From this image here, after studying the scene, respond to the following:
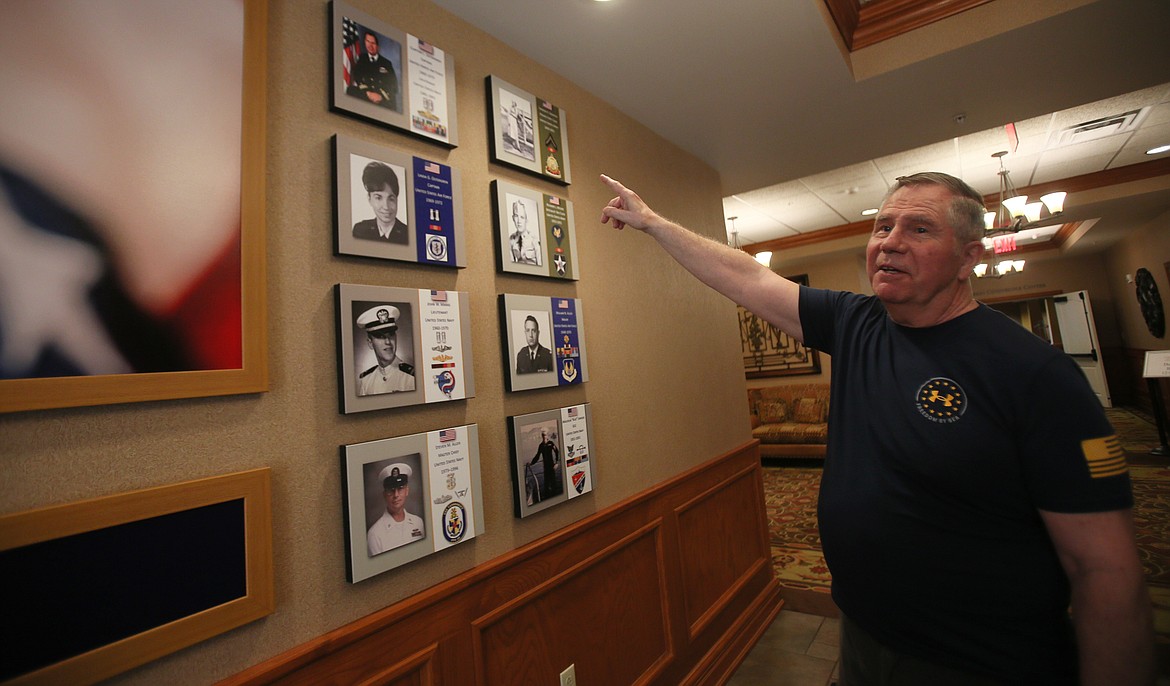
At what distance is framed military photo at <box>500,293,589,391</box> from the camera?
172cm

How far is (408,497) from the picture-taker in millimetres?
1370

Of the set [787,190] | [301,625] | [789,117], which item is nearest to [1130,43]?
[789,117]

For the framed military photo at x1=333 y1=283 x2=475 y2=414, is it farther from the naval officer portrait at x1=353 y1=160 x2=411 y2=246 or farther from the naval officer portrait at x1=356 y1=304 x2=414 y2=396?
the naval officer portrait at x1=353 y1=160 x2=411 y2=246

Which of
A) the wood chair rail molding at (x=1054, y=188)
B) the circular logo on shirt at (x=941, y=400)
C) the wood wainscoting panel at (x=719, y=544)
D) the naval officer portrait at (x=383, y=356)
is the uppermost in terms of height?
the wood chair rail molding at (x=1054, y=188)

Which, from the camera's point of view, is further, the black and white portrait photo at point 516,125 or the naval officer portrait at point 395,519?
the black and white portrait photo at point 516,125

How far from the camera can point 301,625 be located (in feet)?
3.76

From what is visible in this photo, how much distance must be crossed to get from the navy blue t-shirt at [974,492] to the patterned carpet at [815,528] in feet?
7.74

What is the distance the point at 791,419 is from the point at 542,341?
6710 mm

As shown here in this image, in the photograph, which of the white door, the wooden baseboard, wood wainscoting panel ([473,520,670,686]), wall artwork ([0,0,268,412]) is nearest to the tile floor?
the wooden baseboard

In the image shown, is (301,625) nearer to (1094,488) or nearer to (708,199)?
(1094,488)

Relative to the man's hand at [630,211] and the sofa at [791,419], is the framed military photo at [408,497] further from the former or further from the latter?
the sofa at [791,419]

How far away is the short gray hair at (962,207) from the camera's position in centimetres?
121

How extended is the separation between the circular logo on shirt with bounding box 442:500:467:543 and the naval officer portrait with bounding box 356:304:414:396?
1.22 ft

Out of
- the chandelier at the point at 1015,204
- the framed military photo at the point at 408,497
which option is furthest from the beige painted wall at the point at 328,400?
the chandelier at the point at 1015,204
